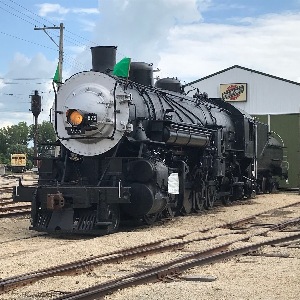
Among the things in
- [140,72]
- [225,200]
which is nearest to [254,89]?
[225,200]

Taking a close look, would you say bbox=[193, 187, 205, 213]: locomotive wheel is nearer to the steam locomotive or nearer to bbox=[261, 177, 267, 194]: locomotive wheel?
the steam locomotive

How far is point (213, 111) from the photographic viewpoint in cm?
1775

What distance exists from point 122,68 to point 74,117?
1567 mm

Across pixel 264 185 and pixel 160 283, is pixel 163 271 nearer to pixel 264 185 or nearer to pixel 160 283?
pixel 160 283

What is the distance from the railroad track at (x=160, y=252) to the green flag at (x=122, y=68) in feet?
11.9

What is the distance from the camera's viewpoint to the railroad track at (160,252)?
261 inches

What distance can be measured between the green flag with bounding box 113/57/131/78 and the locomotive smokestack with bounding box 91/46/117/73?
1.40ft

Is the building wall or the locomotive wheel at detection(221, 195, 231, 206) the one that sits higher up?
the building wall

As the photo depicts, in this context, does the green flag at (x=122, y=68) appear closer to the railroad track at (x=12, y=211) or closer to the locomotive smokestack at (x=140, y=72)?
the locomotive smokestack at (x=140, y=72)

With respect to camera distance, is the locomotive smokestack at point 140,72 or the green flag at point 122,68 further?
the locomotive smokestack at point 140,72

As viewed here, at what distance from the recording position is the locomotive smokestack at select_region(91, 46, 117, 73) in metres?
13.2

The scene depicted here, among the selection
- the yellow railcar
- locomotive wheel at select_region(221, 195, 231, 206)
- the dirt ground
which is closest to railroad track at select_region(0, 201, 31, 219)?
the dirt ground

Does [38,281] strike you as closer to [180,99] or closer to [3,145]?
[180,99]

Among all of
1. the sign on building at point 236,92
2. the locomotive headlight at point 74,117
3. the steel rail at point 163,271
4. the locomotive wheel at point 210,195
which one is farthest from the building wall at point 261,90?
the steel rail at point 163,271
